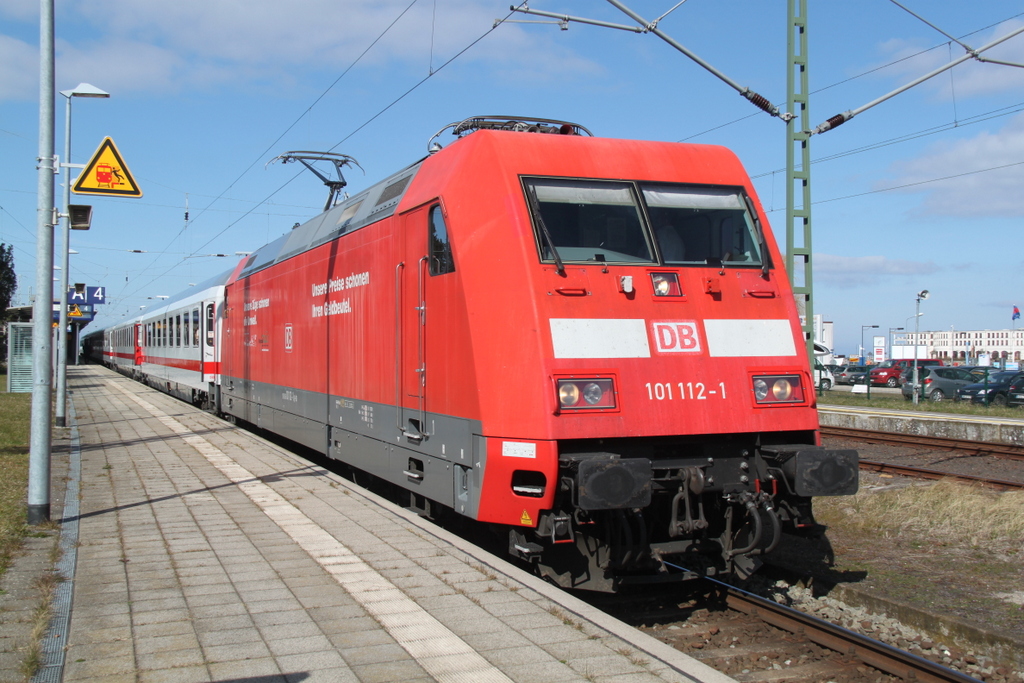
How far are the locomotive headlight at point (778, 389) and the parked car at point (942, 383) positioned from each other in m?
27.6

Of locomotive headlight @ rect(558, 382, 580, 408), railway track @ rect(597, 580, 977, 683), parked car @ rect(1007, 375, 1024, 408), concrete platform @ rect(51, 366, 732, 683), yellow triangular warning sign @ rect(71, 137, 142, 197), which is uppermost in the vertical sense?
yellow triangular warning sign @ rect(71, 137, 142, 197)

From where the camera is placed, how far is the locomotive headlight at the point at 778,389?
6172mm

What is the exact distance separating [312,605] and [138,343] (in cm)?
3586

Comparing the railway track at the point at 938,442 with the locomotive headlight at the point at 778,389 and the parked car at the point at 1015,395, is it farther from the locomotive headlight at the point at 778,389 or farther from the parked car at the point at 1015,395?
the parked car at the point at 1015,395

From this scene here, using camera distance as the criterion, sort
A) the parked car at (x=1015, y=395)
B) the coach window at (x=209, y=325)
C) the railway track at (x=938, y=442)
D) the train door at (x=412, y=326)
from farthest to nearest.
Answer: the parked car at (x=1015, y=395) → the coach window at (x=209, y=325) → the railway track at (x=938, y=442) → the train door at (x=412, y=326)

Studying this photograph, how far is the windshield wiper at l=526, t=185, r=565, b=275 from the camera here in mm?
5988


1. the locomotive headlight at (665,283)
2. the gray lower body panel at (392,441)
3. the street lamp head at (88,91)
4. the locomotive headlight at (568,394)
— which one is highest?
the street lamp head at (88,91)

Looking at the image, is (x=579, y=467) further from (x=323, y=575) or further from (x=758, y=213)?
(x=758, y=213)

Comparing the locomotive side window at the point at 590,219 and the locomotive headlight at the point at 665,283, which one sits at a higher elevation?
the locomotive side window at the point at 590,219

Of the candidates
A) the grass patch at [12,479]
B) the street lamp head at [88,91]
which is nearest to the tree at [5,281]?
the grass patch at [12,479]

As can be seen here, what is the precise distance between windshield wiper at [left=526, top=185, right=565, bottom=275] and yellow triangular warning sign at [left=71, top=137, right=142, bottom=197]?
194 inches

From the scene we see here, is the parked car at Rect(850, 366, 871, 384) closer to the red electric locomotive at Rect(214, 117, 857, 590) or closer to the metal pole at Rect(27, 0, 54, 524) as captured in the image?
the red electric locomotive at Rect(214, 117, 857, 590)

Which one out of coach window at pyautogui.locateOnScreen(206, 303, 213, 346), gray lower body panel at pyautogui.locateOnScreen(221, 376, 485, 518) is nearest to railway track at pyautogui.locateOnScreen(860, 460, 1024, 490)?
gray lower body panel at pyautogui.locateOnScreen(221, 376, 485, 518)

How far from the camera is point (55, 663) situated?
427 centimetres
